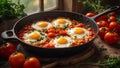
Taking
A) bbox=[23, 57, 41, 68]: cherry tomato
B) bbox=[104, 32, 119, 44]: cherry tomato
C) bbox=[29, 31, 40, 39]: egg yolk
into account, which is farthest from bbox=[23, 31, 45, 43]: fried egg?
bbox=[104, 32, 119, 44]: cherry tomato

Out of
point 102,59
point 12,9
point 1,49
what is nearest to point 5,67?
point 1,49

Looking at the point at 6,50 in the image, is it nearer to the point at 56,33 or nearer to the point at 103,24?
the point at 56,33

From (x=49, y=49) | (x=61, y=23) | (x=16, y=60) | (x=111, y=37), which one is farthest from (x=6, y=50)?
(x=111, y=37)

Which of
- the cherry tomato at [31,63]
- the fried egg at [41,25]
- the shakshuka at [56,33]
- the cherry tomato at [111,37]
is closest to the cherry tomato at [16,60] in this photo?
the cherry tomato at [31,63]

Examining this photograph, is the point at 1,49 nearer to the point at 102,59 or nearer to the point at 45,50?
the point at 45,50

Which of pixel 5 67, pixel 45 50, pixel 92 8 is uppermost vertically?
pixel 92 8

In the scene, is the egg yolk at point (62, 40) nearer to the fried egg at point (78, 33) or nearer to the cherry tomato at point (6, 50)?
the fried egg at point (78, 33)

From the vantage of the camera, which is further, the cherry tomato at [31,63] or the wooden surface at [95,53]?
the wooden surface at [95,53]
